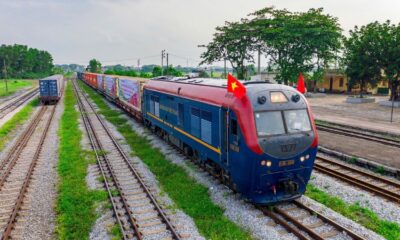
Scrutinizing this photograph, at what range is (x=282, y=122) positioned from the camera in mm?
10453

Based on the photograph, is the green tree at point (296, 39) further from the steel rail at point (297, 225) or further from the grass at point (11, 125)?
the steel rail at point (297, 225)

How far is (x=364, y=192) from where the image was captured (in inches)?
488

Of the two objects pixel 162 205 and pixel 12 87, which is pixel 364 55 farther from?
pixel 12 87

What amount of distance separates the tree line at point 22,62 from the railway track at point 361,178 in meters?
128

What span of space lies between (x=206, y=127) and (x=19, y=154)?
495 inches

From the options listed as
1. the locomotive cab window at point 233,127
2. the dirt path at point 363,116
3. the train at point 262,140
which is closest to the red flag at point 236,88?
the train at point 262,140

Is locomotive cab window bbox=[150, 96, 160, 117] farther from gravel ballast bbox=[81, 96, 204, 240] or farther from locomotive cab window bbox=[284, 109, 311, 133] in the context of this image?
locomotive cab window bbox=[284, 109, 311, 133]

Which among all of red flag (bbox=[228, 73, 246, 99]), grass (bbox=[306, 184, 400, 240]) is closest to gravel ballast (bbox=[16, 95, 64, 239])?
red flag (bbox=[228, 73, 246, 99])

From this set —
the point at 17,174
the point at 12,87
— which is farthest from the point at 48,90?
the point at 12,87

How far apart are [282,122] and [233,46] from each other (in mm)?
41911

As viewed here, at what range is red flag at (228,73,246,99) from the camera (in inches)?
408

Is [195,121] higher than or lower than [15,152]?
higher

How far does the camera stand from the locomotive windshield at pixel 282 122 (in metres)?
10.2

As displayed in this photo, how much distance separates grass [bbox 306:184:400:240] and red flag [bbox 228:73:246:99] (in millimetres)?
4707
